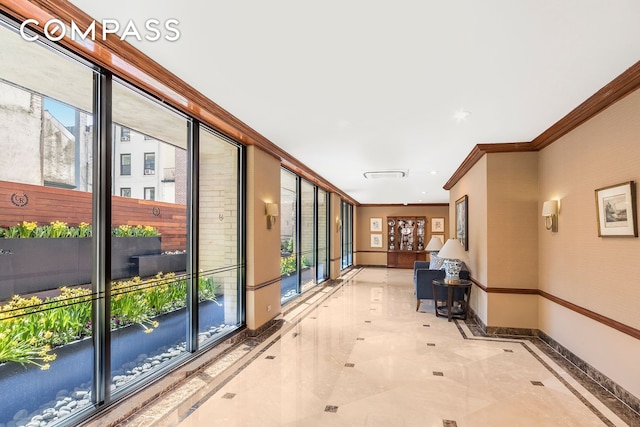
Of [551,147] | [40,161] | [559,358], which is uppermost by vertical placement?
[551,147]

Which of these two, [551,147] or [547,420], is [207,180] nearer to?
[547,420]

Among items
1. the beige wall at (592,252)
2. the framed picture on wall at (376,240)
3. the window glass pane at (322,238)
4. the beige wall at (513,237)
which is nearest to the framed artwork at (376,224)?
the framed picture on wall at (376,240)

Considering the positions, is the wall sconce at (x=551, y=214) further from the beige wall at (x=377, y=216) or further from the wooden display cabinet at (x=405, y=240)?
the beige wall at (x=377, y=216)

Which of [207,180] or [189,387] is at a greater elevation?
[207,180]

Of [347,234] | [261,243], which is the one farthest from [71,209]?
[347,234]

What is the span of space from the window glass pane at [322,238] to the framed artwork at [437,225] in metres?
6.09

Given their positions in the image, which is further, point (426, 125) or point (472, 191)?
point (472, 191)

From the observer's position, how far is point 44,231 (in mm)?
2275

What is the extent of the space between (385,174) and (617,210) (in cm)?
454

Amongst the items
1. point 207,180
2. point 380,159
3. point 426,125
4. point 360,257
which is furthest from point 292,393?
point 360,257

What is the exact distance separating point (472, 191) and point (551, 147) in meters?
1.68

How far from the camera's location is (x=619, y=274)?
3158mm

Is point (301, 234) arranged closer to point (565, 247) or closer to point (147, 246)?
point (147, 246)

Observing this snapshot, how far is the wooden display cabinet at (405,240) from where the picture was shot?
14.5 metres
